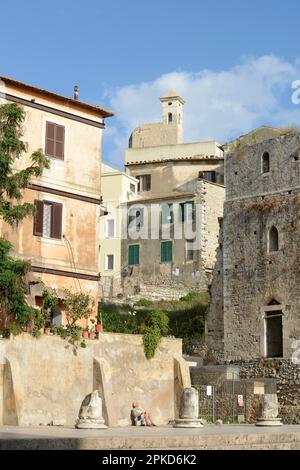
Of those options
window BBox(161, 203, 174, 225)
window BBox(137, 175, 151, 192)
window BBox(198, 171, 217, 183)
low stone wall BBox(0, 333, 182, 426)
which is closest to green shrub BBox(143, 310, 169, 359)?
low stone wall BBox(0, 333, 182, 426)

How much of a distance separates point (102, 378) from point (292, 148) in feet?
52.3

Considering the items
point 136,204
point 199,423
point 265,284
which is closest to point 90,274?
point 199,423

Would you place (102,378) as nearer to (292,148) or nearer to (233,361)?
(233,361)

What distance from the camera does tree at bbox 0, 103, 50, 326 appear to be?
25531mm

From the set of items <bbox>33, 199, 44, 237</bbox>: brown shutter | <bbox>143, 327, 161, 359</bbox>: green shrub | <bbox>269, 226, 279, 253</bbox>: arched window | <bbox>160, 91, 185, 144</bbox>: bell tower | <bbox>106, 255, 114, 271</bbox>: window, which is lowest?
<bbox>143, 327, 161, 359</bbox>: green shrub

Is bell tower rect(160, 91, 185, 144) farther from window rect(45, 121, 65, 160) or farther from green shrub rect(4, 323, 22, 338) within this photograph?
green shrub rect(4, 323, 22, 338)

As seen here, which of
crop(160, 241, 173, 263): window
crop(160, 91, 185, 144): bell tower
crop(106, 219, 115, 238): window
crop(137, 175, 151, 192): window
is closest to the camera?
crop(160, 241, 173, 263): window

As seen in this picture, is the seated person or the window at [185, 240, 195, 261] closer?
the seated person

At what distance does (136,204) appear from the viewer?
58.9 metres

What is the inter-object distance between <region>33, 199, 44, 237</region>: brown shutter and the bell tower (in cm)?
4480

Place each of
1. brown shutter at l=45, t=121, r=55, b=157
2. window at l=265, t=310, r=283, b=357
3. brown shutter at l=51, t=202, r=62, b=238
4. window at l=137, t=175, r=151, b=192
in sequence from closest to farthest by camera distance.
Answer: brown shutter at l=51, t=202, r=62, b=238
brown shutter at l=45, t=121, r=55, b=157
window at l=265, t=310, r=283, b=357
window at l=137, t=175, r=151, b=192

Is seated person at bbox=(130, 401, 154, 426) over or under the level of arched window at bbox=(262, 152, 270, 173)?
under

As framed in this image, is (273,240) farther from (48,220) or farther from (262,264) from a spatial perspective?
(48,220)
